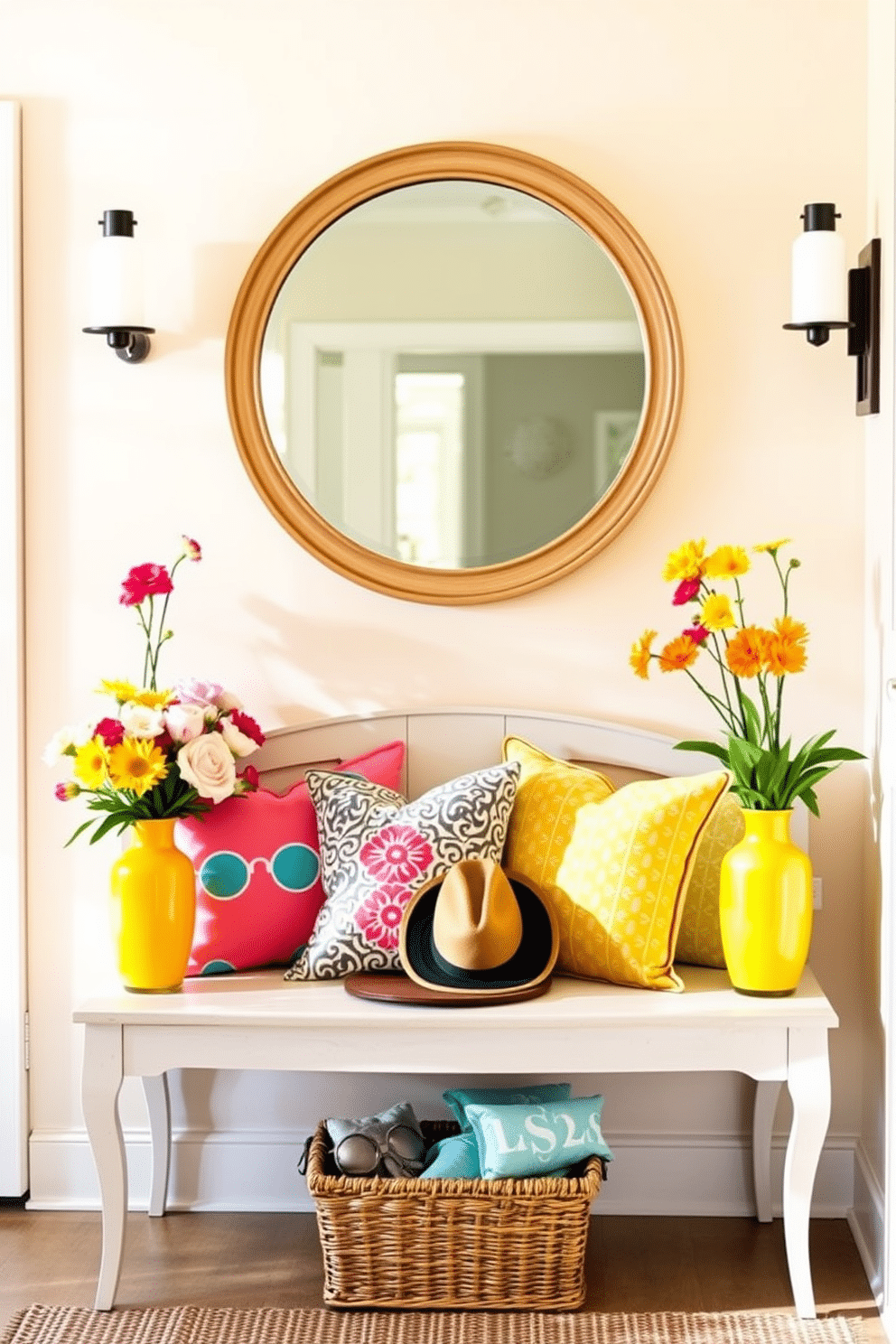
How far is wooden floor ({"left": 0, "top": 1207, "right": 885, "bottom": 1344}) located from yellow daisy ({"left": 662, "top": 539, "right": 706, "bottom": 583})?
123 centimetres

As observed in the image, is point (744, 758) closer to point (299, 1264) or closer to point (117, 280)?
point (299, 1264)

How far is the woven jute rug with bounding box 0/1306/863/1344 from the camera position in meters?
2.49

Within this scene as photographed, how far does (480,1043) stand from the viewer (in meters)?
2.50

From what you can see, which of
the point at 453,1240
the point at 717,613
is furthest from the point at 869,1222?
the point at 717,613

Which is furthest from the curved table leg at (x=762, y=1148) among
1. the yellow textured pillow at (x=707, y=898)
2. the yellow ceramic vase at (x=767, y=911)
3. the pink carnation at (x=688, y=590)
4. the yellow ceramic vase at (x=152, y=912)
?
the yellow ceramic vase at (x=152, y=912)

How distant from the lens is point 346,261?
2961 millimetres

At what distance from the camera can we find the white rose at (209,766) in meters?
2.65

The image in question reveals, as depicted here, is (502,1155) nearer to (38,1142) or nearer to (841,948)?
(841,948)

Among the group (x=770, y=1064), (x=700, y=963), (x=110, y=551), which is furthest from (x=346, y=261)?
(x=770, y=1064)

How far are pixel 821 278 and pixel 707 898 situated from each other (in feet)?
3.69

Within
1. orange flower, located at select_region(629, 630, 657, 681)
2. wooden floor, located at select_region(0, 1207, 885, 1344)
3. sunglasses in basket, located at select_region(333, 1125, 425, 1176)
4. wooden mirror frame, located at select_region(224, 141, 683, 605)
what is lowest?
wooden floor, located at select_region(0, 1207, 885, 1344)

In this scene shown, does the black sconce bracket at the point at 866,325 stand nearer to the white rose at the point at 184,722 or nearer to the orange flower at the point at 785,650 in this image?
the orange flower at the point at 785,650

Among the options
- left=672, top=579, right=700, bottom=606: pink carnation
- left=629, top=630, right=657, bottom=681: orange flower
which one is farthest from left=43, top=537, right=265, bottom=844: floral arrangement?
left=672, top=579, right=700, bottom=606: pink carnation

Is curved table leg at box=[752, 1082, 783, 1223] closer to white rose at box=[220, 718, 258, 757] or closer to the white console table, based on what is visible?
the white console table
